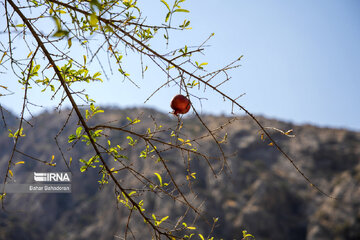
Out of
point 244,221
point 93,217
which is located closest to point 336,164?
point 244,221

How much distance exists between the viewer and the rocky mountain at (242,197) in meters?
13.8

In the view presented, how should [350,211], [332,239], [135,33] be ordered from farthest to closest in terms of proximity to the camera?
[350,211], [332,239], [135,33]

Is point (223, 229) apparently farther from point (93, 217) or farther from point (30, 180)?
point (30, 180)

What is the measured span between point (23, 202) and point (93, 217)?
545cm

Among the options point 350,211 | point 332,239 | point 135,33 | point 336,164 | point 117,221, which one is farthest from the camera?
point 336,164

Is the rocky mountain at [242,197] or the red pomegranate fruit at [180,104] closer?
the red pomegranate fruit at [180,104]

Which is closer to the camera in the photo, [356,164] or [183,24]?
[183,24]

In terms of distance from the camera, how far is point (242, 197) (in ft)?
50.9

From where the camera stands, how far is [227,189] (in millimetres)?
16312

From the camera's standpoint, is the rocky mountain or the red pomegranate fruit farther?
the rocky mountain

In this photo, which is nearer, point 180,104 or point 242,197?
point 180,104

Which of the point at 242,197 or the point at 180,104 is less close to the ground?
the point at 180,104

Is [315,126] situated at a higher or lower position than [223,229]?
higher

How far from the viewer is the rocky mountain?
45.3 ft
